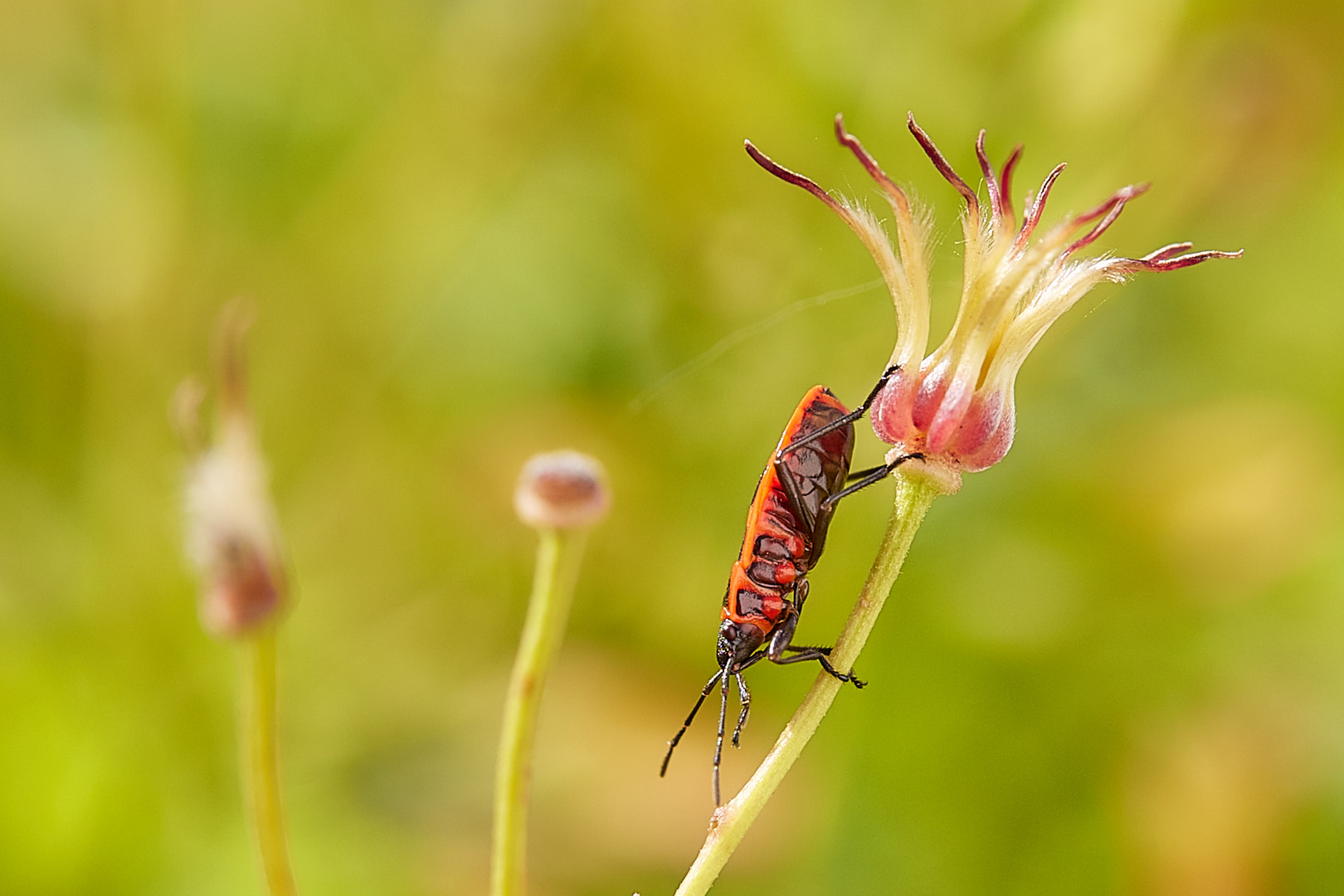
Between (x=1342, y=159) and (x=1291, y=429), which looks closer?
(x=1291, y=429)

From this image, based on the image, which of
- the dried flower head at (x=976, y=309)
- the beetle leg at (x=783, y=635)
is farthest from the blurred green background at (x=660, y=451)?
the dried flower head at (x=976, y=309)

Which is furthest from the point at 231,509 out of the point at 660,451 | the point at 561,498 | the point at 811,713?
the point at 660,451

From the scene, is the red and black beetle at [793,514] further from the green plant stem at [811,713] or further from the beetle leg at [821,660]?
the green plant stem at [811,713]

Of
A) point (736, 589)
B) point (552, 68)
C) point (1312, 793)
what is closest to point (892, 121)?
point (552, 68)

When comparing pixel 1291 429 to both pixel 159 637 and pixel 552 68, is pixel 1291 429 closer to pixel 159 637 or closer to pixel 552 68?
pixel 552 68

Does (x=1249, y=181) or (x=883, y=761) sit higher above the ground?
(x=1249, y=181)

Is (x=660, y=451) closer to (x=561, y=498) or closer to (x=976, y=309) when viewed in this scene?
(x=561, y=498)
